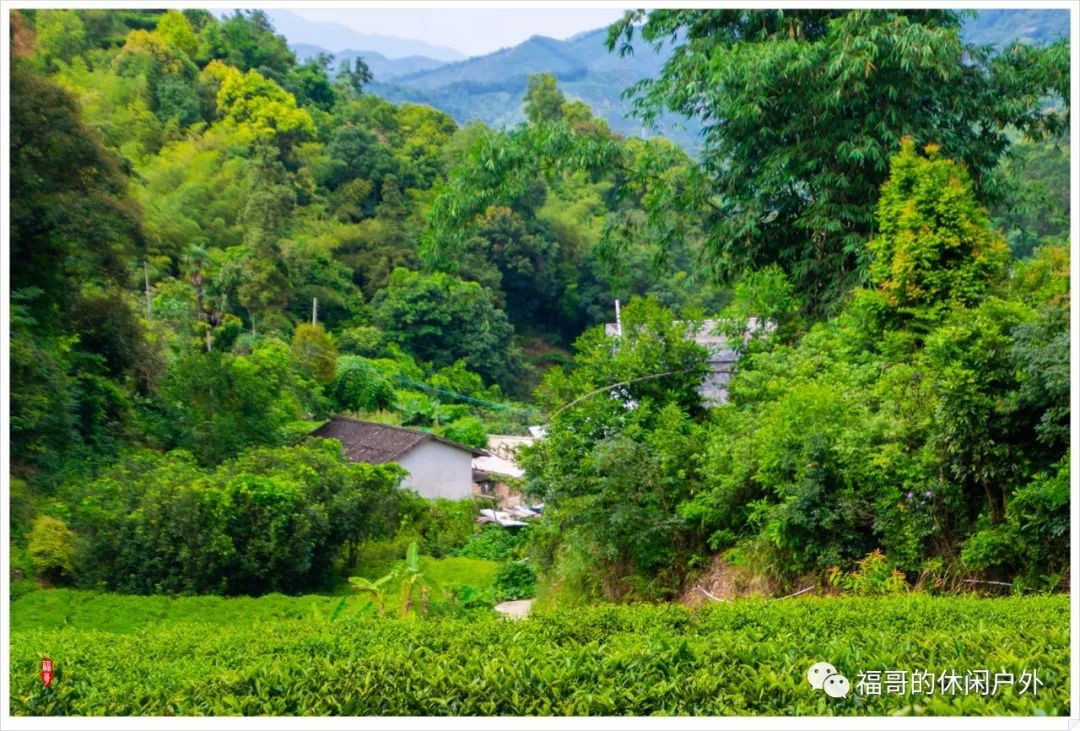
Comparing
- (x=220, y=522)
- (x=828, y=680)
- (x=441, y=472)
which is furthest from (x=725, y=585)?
(x=441, y=472)

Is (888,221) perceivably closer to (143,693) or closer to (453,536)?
(143,693)

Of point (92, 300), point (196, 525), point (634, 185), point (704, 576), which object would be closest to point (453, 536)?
point (196, 525)

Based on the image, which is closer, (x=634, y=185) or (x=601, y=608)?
(x=601, y=608)

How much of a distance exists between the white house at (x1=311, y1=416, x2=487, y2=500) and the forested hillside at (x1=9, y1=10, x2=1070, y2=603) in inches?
16.0

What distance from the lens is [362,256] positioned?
1898 centimetres

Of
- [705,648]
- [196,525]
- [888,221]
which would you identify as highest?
[888,221]

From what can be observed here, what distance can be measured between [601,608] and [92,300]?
9.01 meters

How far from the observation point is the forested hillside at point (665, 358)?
15.5 ft

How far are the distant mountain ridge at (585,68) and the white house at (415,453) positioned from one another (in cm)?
405

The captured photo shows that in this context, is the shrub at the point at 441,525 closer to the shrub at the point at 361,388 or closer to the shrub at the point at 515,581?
the shrub at the point at 361,388

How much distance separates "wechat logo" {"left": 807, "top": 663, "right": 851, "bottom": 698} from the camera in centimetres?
258

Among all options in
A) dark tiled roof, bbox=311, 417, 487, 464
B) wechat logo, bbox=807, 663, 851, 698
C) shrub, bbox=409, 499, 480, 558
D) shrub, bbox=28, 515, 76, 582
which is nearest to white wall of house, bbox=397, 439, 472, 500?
dark tiled roof, bbox=311, 417, 487, 464

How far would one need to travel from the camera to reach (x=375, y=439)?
12.7m

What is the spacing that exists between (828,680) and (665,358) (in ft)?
14.2
